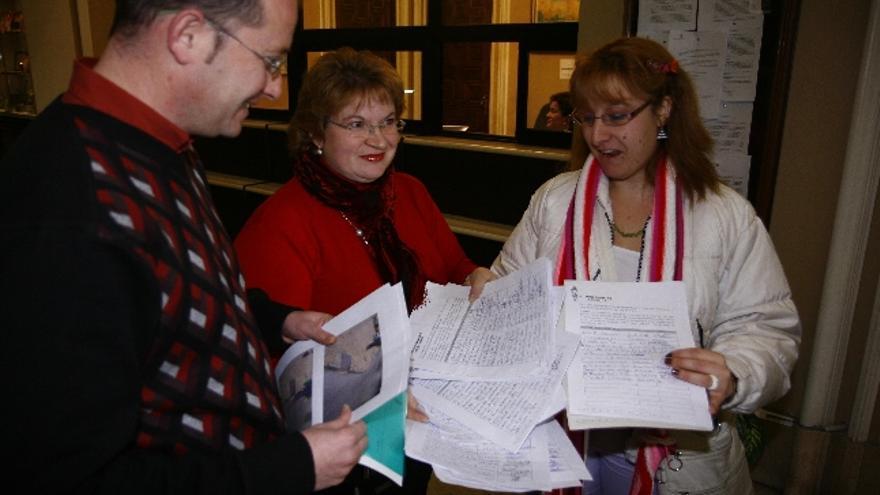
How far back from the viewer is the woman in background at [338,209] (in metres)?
1.57

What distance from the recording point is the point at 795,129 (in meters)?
2.16

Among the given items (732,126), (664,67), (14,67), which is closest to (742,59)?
(732,126)

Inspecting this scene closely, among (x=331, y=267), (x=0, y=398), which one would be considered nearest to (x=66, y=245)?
(x=0, y=398)

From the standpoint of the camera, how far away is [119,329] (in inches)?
25.3

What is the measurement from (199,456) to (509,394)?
0.53 metres

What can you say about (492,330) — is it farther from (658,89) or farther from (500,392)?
(658,89)

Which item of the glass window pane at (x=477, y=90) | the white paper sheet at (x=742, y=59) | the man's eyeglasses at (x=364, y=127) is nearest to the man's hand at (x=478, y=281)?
the man's eyeglasses at (x=364, y=127)

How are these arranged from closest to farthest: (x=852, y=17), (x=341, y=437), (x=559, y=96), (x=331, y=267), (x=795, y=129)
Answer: (x=341, y=437), (x=331, y=267), (x=852, y=17), (x=795, y=129), (x=559, y=96)

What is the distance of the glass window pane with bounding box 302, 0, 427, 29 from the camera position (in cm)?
420

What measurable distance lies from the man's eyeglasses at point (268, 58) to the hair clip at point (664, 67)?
0.89 m

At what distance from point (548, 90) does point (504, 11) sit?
1005 millimetres

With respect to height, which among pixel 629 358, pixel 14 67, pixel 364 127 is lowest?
pixel 629 358

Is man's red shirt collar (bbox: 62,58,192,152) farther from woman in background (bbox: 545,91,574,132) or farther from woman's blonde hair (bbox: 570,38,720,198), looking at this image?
woman in background (bbox: 545,91,574,132)

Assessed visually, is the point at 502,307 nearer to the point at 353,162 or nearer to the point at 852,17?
the point at 353,162
